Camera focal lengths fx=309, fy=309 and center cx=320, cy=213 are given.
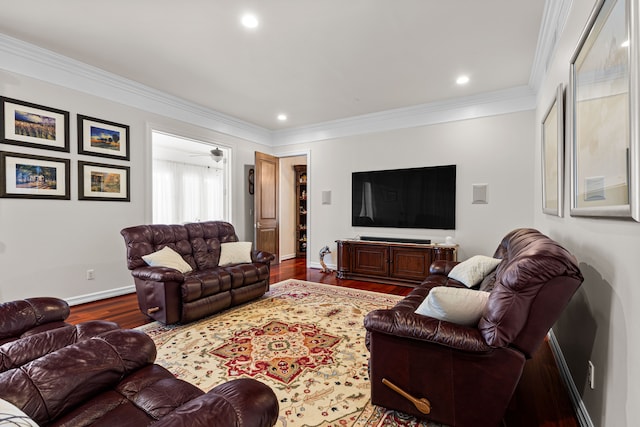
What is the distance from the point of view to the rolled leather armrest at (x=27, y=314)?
1649 millimetres

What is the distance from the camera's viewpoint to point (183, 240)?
3.84m

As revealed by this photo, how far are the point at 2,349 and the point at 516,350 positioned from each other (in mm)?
2186

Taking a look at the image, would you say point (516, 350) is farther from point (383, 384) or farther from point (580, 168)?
point (580, 168)

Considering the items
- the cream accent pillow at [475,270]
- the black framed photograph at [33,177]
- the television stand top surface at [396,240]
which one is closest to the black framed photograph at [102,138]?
the black framed photograph at [33,177]

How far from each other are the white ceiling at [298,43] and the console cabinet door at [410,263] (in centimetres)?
233

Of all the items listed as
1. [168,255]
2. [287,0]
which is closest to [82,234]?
[168,255]

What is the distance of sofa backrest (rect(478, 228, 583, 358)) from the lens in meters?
1.36

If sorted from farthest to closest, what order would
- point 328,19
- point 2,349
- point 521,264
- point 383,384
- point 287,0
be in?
point 328,19 < point 287,0 < point 383,384 < point 521,264 < point 2,349

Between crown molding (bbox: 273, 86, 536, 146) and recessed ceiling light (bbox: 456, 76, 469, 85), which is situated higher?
recessed ceiling light (bbox: 456, 76, 469, 85)

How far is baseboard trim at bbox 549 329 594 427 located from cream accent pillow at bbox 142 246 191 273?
11.4 feet

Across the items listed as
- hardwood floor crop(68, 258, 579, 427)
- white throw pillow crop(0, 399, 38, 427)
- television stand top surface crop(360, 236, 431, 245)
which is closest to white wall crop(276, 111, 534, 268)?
television stand top surface crop(360, 236, 431, 245)

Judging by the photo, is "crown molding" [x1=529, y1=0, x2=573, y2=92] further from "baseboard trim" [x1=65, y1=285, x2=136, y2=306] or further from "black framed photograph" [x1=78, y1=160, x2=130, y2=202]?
"baseboard trim" [x1=65, y1=285, x2=136, y2=306]

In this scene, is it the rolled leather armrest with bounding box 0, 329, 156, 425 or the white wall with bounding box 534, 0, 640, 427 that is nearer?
the rolled leather armrest with bounding box 0, 329, 156, 425

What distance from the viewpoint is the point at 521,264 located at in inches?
55.6
